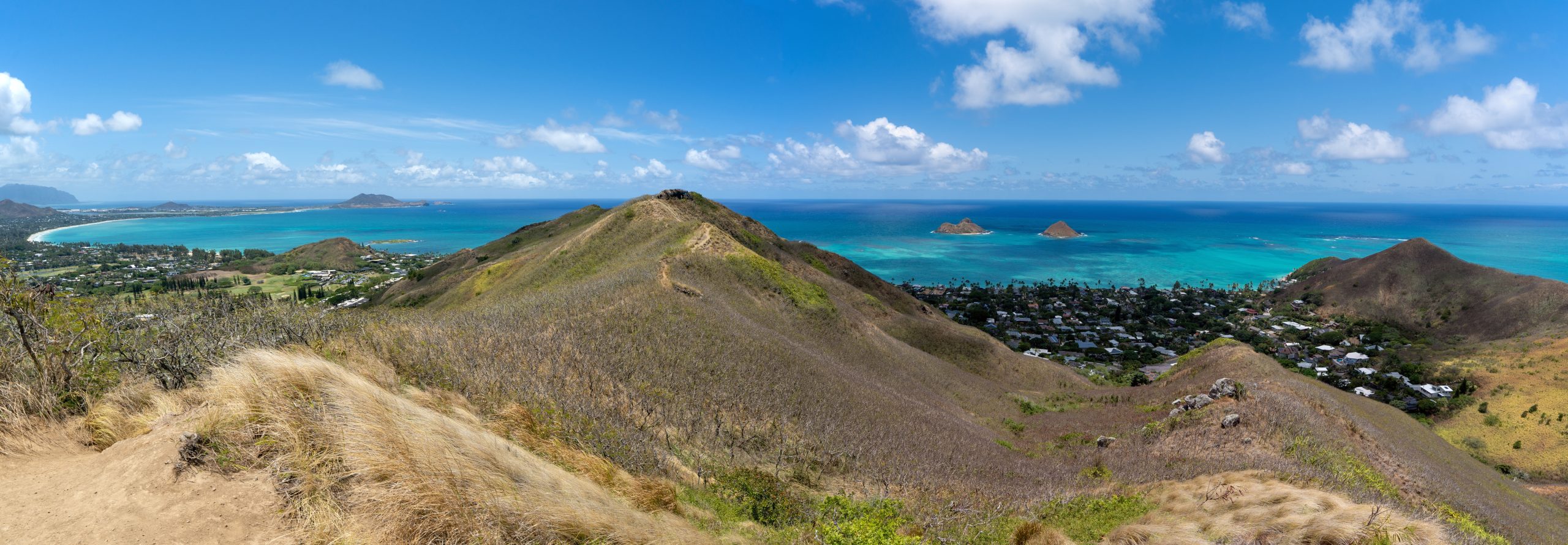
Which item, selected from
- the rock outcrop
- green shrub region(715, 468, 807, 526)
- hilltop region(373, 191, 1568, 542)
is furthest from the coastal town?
green shrub region(715, 468, 807, 526)

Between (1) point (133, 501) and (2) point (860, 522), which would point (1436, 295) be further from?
(1) point (133, 501)

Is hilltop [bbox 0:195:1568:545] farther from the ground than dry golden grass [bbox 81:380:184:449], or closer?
closer

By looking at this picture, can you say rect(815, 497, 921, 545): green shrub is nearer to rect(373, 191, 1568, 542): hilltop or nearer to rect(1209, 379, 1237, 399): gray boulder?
rect(373, 191, 1568, 542): hilltop

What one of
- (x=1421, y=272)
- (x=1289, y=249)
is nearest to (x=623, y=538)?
(x=1421, y=272)

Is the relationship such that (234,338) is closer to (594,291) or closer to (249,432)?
(249,432)

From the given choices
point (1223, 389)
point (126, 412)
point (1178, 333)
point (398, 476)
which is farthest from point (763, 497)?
point (1178, 333)

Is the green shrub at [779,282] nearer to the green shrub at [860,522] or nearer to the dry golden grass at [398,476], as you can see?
the green shrub at [860,522]
